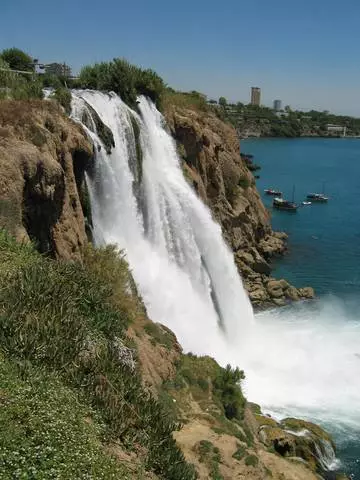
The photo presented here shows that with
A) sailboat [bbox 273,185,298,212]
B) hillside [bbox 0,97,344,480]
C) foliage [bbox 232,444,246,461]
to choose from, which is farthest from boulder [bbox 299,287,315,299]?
sailboat [bbox 273,185,298,212]

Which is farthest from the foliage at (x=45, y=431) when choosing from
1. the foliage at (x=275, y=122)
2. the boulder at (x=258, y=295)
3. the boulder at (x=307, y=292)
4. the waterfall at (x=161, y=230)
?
the foliage at (x=275, y=122)

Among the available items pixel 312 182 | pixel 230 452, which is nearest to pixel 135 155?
pixel 230 452

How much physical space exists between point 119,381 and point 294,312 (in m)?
24.0

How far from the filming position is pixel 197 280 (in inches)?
1041

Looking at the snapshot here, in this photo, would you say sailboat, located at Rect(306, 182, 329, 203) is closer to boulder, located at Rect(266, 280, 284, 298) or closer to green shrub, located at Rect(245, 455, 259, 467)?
boulder, located at Rect(266, 280, 284, 298)

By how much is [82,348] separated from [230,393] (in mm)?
7167

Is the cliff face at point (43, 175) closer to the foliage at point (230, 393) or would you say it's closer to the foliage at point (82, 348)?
the foliage at point (82, 348)

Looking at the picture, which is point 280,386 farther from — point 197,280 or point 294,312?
point 294,312

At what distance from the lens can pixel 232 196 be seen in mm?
39562

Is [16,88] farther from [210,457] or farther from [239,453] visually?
[239,453]

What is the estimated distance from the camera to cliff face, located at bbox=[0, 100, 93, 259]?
569 inches

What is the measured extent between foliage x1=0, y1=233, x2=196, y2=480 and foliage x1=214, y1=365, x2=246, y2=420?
14.4 feet

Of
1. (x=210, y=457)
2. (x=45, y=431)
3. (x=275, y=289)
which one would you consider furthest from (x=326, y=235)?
(x=45, y=431)

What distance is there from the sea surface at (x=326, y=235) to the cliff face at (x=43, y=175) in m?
12.5
